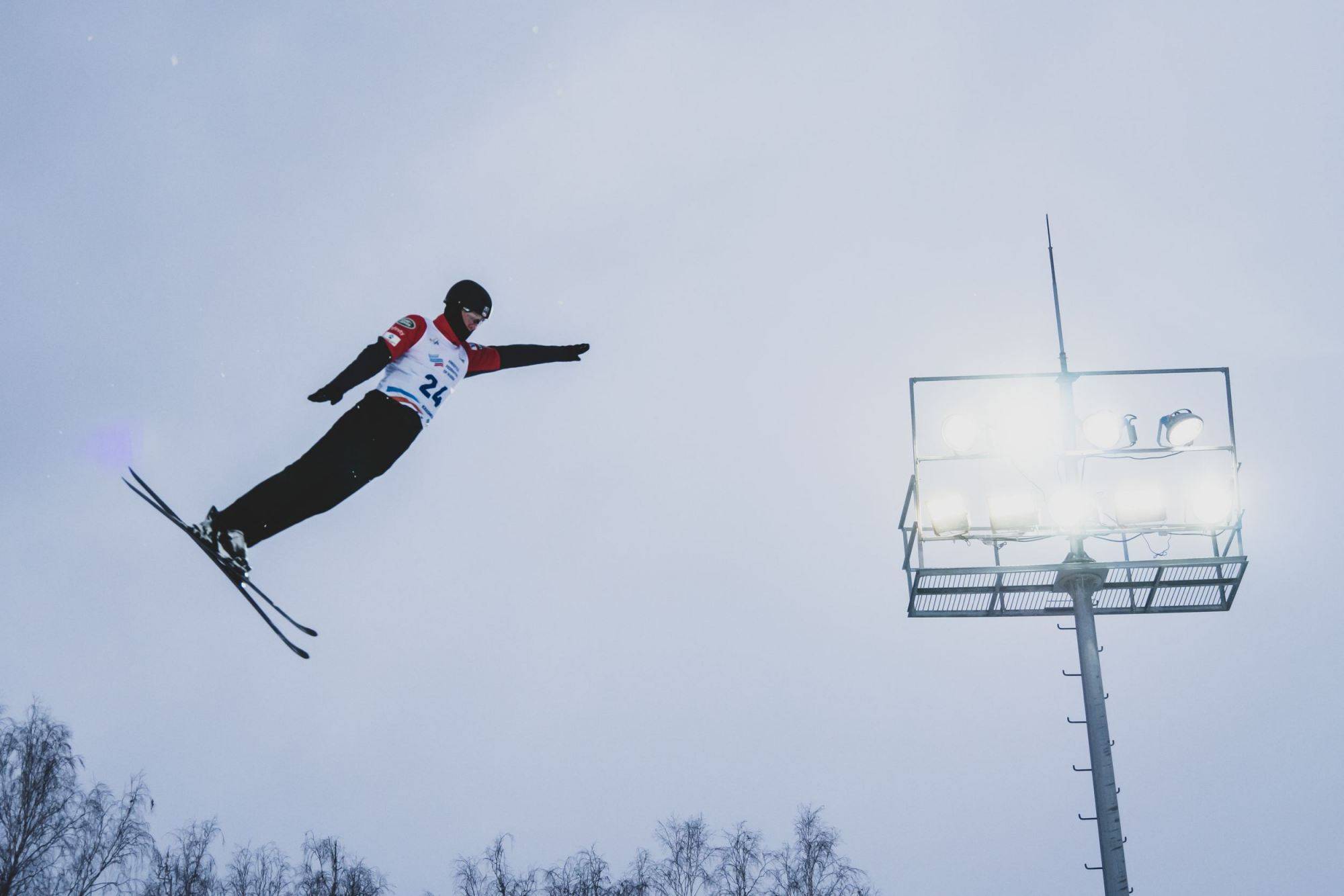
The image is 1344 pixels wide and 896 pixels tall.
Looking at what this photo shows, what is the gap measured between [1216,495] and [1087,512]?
170 cm

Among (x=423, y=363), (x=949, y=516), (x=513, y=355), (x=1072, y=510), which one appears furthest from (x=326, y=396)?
(x=1072, y=510)

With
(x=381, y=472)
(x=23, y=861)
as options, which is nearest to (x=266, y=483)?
(x=381, y=472)

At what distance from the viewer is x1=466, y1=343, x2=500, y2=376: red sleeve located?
25.3ft

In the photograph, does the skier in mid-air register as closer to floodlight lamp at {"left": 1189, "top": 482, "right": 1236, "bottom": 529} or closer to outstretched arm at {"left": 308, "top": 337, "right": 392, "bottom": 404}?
outstretched arm at {"left": 308, "top": 337, "right": 392, "bottom": 404}

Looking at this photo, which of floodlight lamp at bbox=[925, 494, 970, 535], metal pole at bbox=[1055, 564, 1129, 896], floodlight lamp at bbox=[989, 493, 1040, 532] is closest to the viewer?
metal pole at bbox=[1055, 564, 1129, 896]

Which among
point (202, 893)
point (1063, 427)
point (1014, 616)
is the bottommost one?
point (202, 893)

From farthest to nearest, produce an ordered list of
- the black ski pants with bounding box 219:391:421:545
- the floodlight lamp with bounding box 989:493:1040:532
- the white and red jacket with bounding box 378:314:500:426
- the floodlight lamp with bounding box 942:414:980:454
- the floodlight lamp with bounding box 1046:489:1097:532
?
the floodlight lamp with bounding box 942:414:980:454
the floodlight lamp with bounding box 1046:489:1097:532
the floodlight lamp with bounding box 989:493:1040:532
the white and red jacket with bounding box 378:314:500:426
the black ski pants with bounding box 219:391:421:545

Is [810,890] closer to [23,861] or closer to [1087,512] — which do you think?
[23,861]

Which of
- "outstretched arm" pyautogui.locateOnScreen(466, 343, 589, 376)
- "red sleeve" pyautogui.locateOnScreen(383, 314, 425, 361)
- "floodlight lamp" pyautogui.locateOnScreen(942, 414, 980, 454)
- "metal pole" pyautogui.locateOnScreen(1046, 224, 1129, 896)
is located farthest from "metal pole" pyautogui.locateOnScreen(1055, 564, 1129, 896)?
"red sleeve" pyautogui.locateOnScreen(383, 314, 425, 361)

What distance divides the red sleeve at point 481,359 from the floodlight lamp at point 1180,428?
11.2m

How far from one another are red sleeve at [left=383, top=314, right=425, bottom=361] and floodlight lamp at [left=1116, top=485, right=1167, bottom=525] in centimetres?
1118

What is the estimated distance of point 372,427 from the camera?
7.23 m

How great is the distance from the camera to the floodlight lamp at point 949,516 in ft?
52.4

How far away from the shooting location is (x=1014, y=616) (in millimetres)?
16906
